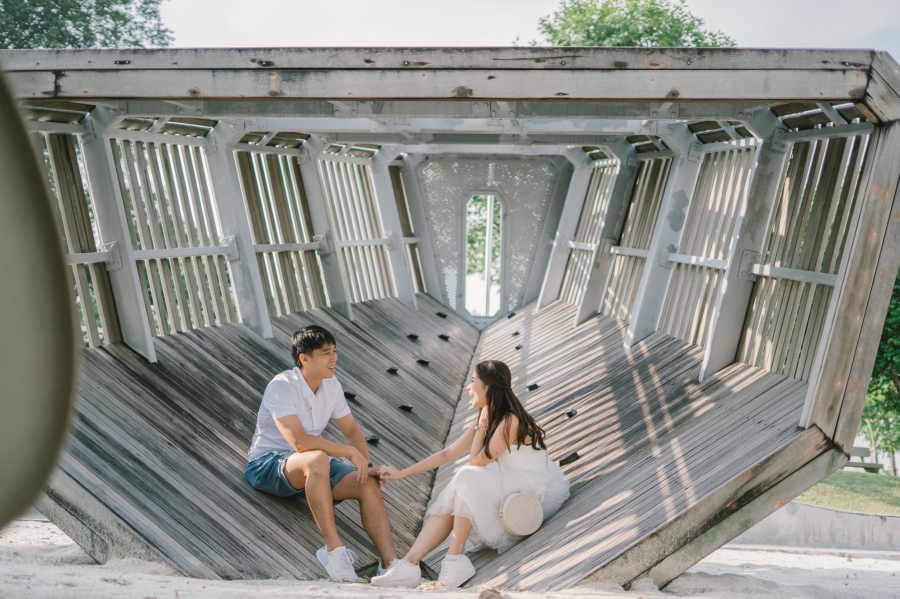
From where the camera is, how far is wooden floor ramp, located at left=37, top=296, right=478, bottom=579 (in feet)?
14.0

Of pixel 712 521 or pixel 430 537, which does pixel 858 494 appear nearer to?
pixel 712 521

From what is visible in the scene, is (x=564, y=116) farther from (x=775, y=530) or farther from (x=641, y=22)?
(x=641, y=22)

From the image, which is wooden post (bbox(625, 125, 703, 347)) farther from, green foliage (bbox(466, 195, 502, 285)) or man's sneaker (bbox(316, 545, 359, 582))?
green foliage (bbox(466, 195, 502, 285))

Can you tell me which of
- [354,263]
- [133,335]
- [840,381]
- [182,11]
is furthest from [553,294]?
[182,11]

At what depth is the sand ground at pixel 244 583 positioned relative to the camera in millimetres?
3518

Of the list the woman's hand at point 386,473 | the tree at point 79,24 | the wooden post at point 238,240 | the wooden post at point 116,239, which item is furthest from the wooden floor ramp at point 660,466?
the tree at point 79,24

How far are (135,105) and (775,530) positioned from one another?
7836mm

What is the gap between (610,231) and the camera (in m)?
12.2

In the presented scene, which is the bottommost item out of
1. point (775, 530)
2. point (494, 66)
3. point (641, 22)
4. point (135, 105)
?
point (775, 530)

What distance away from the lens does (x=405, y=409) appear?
8430mm

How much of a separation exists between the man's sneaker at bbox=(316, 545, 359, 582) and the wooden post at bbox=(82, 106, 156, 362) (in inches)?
104

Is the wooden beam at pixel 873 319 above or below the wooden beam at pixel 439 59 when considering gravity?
below

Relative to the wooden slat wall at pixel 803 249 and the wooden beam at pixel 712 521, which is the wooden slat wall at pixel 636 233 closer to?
the wooden slat wall at pixel 803 249

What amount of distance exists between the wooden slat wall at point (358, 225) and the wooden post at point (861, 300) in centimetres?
856
